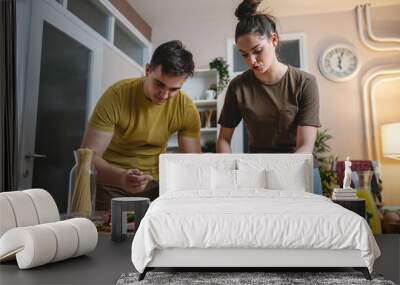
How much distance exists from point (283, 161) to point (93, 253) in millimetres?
1793

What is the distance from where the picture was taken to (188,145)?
11.7 feet

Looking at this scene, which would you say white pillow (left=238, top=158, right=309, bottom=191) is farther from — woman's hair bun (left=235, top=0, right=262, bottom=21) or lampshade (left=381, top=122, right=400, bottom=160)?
woman's hair bun (left=235, top=0, right=262, bottom=21)

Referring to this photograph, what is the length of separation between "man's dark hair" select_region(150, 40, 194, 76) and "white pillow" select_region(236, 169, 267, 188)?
109 cm

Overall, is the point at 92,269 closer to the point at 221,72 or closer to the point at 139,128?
the point at 139,128

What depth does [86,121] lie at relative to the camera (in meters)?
3.54

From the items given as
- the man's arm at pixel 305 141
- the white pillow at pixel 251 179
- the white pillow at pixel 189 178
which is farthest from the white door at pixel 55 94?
the man's arm at pixel 305 141

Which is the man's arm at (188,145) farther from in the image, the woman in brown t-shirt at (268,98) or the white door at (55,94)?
the white door at (55,94)

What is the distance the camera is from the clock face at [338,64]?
356cm

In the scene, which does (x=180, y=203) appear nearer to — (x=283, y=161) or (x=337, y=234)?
(x=337, y=234)

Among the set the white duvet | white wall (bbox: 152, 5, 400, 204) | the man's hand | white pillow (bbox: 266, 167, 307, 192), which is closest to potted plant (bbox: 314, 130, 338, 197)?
white wall (bbox: 152, 5, 400, 204)

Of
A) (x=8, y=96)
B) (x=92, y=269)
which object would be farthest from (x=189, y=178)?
(x=8, y=96)

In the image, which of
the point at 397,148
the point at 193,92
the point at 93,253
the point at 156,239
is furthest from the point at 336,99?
the point at 93,253

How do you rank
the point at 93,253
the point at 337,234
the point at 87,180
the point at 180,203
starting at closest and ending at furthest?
the point at 337,234 → the point at 180,203 → the point at 93,253 → the point at 87,180

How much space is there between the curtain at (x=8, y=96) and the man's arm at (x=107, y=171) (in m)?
0.66
